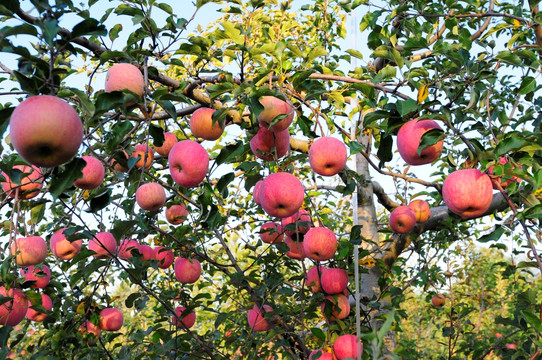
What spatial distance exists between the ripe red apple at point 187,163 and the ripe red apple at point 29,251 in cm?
94

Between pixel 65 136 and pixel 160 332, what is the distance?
6.62ft

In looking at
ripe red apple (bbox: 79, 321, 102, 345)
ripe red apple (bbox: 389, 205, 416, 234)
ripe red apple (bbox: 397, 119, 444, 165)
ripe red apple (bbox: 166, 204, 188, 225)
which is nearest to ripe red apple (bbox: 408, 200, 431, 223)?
ripe red apple (bbox: 389, 205, 416, 234)

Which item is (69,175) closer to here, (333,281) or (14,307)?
(14,307)

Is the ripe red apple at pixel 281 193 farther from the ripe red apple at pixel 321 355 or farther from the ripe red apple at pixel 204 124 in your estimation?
the ripe red apple at pixel 321 355

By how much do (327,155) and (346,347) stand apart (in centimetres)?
90

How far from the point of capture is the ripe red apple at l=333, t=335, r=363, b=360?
2.11m

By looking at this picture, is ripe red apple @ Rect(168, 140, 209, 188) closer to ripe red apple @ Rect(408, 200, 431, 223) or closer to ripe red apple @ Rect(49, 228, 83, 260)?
ripe red apple @ Rect(49, 228, 83, 260)

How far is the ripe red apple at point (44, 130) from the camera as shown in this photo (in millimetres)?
1128

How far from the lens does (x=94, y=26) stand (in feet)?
4.28

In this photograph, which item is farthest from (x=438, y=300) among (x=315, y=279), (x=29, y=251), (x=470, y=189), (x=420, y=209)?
(x=29, y=251)

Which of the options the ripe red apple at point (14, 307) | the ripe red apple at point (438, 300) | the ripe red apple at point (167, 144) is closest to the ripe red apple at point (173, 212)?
the ripe red apple at point (167, 144)

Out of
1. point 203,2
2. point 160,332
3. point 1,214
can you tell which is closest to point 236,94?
point 203,2

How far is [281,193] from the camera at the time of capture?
1.94 metres

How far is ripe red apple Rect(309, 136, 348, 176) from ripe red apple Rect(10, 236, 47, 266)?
148cm
